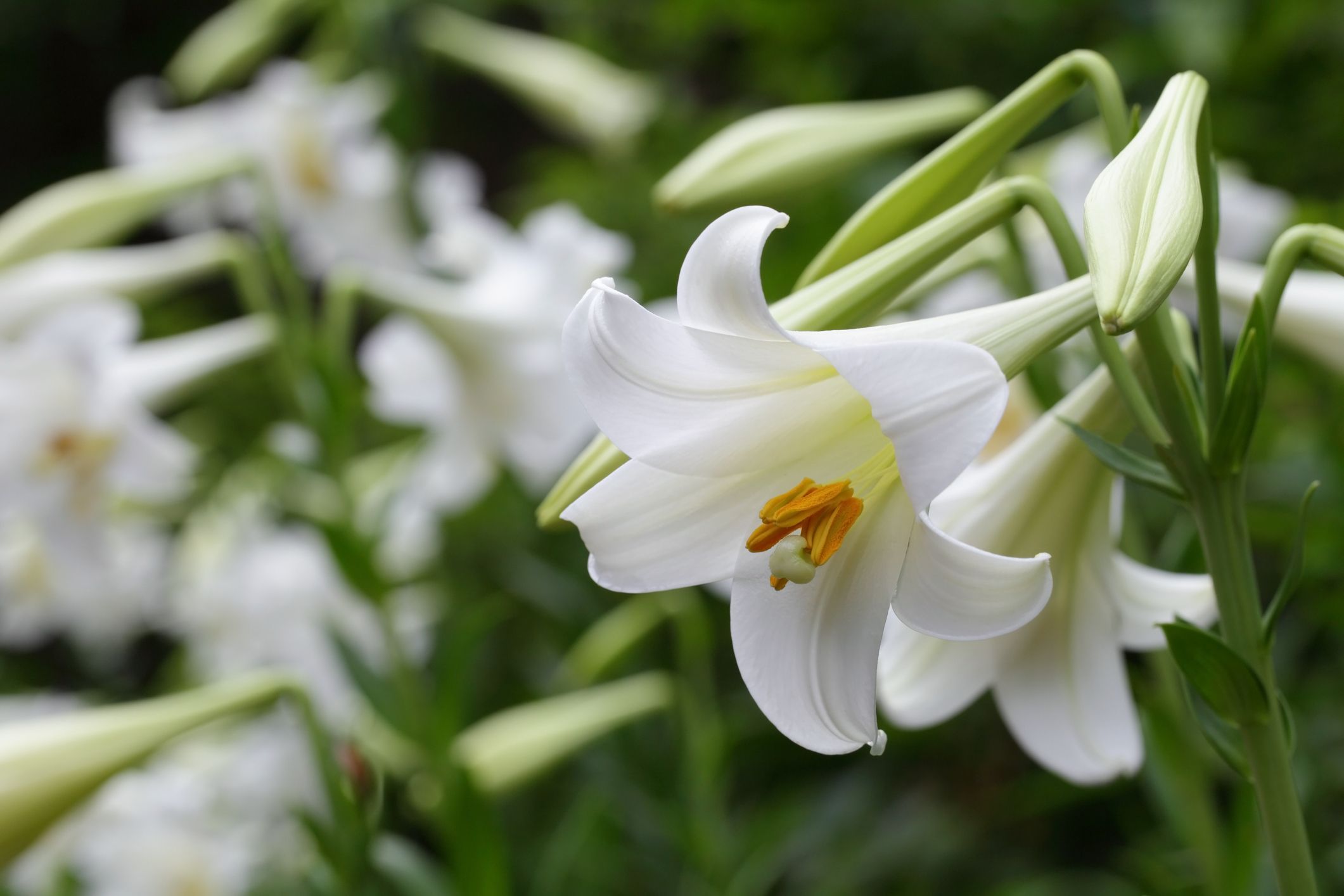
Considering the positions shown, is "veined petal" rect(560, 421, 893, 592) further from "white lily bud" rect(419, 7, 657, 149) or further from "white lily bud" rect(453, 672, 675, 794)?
"white lily bud" rect(419, 7, 657, 149)

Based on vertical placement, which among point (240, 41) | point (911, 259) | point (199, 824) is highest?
point (911, 259)

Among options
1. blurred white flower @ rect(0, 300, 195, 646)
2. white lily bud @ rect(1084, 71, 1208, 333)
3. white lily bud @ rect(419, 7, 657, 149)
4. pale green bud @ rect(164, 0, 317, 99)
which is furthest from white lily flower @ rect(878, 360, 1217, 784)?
pale green bud @ rect(164, 0, 317, 99)

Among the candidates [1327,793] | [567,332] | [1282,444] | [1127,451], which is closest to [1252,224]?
[1282,444]

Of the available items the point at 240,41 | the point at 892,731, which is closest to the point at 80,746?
the point at 892,731

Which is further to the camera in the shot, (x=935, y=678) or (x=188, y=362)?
(x=188, y=362)

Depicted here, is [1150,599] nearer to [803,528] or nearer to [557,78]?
[803,528]
